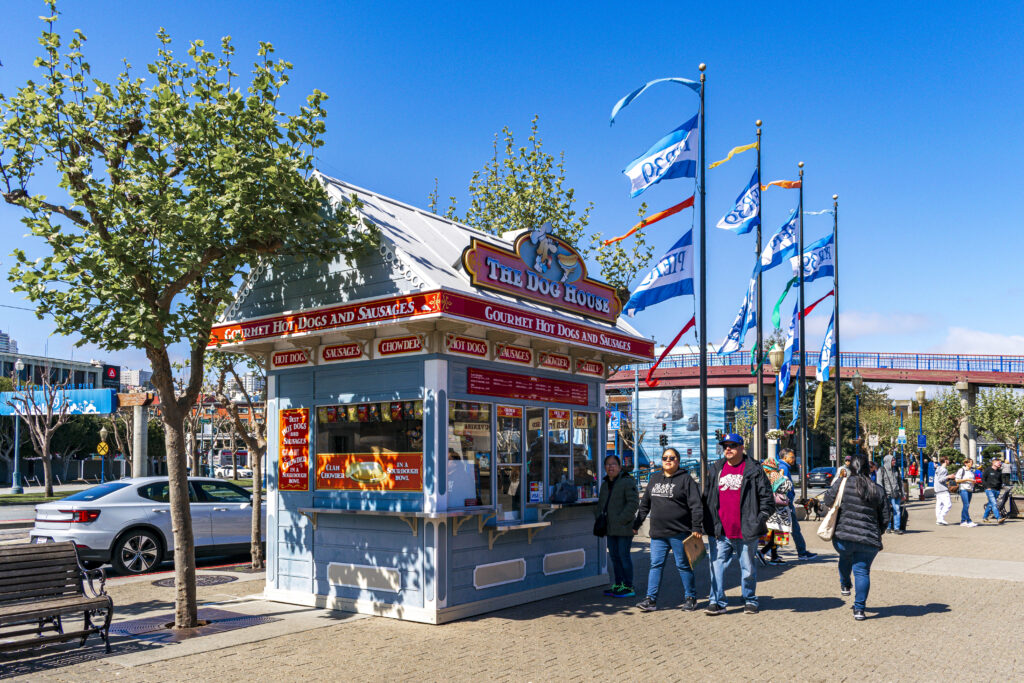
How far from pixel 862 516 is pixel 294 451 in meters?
6.80

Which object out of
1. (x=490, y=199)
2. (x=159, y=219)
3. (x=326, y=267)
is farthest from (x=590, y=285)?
(x=490, y=199)

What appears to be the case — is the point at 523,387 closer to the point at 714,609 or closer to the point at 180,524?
the point at 714,609

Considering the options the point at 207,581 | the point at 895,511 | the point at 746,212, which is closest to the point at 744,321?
the point at 746,212

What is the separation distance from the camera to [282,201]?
867 cm

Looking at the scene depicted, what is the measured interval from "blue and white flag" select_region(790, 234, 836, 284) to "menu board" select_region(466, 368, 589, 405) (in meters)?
14.4

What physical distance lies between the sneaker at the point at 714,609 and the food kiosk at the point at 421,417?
7.04 ft

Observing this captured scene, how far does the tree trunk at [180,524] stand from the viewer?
28.5 feet

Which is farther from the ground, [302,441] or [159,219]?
[159,219]

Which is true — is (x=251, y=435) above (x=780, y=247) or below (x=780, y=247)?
below

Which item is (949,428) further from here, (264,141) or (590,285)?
(264,141)

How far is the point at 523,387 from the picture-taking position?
34.3 ft

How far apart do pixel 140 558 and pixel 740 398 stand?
61.6 meters

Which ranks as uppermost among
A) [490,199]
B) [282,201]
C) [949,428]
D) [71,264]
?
[490,199]

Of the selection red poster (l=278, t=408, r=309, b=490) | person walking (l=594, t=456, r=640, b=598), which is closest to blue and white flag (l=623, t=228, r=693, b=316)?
person walking (l=594, t=456, r=640, b=598)
